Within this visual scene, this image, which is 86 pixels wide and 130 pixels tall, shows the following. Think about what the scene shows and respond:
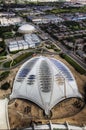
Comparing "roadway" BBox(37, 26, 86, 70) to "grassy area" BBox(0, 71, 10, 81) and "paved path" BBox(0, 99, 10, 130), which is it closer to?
"grassy area" BBox(0, 71, 10, 81)

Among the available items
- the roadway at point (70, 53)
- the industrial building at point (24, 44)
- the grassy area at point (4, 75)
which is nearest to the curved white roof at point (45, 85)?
the grassy area at point (4, 75)

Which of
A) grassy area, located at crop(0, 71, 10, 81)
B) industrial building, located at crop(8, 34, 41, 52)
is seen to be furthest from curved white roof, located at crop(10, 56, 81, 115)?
industrial building, located at crop(8, 34, 41, 52)

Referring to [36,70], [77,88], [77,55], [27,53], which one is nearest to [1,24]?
[27,53]

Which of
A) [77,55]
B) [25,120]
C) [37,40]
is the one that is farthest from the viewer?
[37,40]

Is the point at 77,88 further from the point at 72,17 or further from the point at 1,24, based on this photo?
the point at 72,17

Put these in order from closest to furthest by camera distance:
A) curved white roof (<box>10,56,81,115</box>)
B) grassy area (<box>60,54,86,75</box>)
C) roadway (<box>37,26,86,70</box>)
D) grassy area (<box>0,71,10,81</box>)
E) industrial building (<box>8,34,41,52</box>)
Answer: curved white roof (<box>10,56,81,115</box>)
grassy area (<box>0,71,10,81</box>)
grassy area (<box>60,54,86,75</box>)
roadway (<box>37,26,86,70</box>)
industrial building (<box>8,34,41,52</box>)

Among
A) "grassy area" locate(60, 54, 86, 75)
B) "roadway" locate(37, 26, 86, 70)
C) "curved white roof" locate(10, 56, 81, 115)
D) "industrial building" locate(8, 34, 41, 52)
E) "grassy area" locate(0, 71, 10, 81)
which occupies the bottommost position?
"roadway" locate(37, 26, 86, 70)

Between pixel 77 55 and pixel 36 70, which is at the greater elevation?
pixel 36 70

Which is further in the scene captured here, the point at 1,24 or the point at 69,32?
the point at 1,24

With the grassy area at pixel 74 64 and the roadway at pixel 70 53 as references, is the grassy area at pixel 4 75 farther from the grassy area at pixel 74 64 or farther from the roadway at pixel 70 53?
the roadway at pixel 70 53
